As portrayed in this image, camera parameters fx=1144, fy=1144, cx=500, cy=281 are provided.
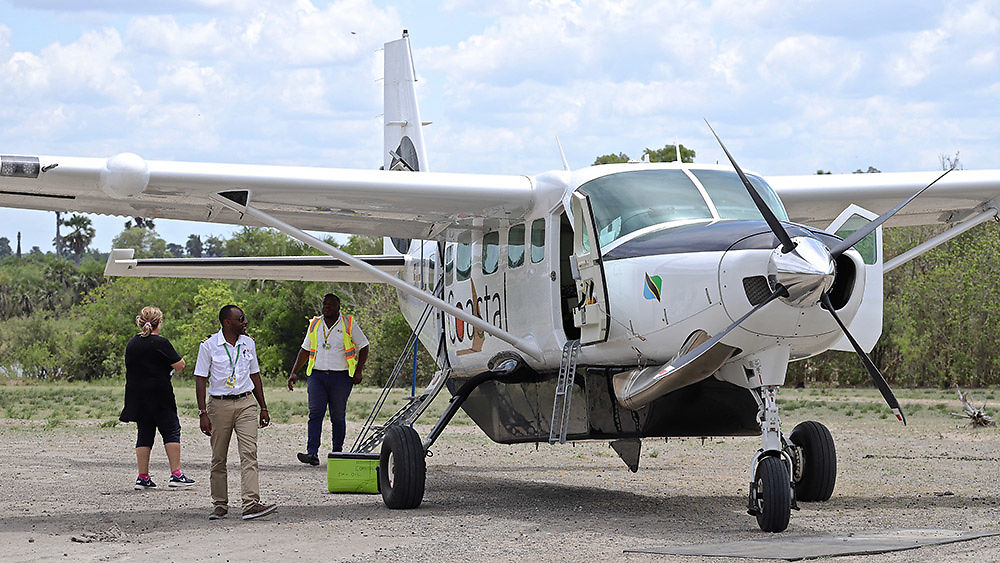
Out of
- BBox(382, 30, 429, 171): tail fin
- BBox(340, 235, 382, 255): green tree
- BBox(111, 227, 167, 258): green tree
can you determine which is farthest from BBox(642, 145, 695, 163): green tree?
BBox(111, 227, 167, 258): green tree

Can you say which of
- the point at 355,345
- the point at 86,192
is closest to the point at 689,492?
the point at 355,345

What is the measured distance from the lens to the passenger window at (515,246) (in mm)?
11039

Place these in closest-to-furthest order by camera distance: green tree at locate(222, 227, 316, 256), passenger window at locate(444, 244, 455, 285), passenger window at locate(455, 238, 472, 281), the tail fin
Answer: passenger window at locate(455, 238, 472, 281)
passenger window at locate(444, 244, 455, 285)
the tail fin
green tree at locate(222, 227, 316, 256)

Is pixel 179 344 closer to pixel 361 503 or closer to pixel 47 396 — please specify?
pixel 47 396

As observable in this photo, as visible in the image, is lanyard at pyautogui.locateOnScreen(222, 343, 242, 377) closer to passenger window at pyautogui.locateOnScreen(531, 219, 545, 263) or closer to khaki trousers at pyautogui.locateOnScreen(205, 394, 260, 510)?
khaki trousers at pyautogui.locateOnScreen(205, 394, 260, 510)

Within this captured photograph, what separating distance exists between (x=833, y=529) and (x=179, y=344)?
2685 inches

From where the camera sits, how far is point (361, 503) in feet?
35.6

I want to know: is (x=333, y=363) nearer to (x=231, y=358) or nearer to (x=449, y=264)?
(x=449, y=264)

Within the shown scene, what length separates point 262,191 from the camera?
34.0ft

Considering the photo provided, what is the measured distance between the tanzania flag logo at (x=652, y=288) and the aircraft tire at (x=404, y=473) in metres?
2.71

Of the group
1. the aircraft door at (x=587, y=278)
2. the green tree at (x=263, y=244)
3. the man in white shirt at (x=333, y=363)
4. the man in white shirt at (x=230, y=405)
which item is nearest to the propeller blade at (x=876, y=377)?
the aircraft door at (x=587, y=278)

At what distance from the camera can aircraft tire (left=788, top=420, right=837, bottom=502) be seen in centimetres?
1014

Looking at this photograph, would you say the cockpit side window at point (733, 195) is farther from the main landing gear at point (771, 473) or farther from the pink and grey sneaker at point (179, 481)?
the pink and grey sneaker at point (179, 481)

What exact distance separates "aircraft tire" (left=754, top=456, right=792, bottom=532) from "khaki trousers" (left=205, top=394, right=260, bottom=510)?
4.08m
